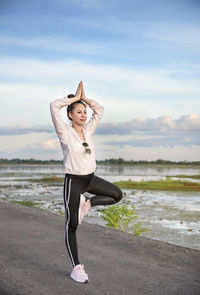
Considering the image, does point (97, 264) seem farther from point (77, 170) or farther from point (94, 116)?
point (94, 116)

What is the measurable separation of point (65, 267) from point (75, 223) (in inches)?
33.6

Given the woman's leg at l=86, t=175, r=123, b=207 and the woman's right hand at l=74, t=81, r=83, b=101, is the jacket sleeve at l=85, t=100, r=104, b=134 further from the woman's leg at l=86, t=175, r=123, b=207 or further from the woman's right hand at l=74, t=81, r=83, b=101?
the woman's leg at l=86, t=175, r=123, b=207

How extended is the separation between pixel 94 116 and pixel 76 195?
99 centimetres

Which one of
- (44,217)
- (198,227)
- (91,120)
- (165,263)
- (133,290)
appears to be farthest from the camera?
(198,227)

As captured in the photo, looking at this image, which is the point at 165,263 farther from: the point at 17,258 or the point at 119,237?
the point at 17,258

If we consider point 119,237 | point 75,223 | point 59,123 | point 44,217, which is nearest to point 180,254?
point 119,237

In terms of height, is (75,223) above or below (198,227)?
above

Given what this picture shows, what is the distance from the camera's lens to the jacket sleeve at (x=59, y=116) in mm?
3641

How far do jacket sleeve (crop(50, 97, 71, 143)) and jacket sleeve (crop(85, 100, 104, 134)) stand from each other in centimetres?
37

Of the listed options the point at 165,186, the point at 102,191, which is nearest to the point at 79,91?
the point at 102,191

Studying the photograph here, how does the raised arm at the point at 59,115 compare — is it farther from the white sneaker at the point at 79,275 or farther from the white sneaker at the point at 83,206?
the white sneaker at the point at 79,275

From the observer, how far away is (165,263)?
14.6 feet

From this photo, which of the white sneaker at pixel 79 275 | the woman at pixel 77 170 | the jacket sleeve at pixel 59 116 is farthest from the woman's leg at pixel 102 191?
the white sneaker at pixel 79 275

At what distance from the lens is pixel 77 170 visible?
362 centimetres
